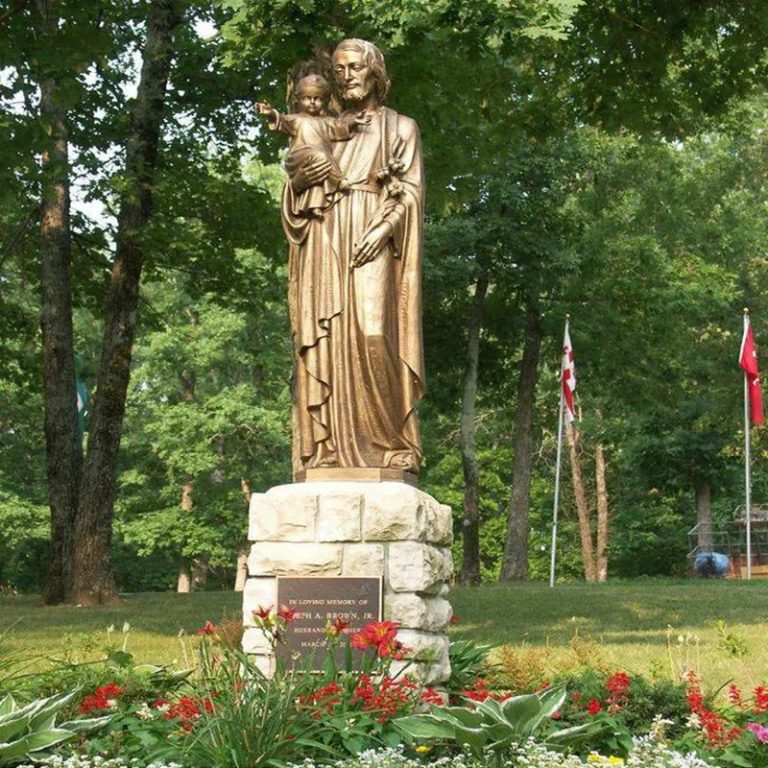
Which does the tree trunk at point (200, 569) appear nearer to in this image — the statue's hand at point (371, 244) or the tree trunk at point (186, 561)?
the tree trunk at point (186, 561)

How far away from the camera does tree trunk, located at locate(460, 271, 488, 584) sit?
24.3 meters

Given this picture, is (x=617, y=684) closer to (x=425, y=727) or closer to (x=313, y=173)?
(x=425, y=727)

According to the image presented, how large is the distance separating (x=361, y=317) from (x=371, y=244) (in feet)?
1.47

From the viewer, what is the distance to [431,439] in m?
37.1

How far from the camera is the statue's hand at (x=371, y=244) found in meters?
8.37

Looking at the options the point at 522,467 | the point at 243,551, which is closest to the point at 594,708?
the point at 522,467

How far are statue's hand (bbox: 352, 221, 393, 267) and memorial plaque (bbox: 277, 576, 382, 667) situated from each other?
193 cm

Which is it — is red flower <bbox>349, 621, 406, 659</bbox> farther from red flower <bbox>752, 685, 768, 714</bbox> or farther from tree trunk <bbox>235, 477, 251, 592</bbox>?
tree trunk <bbox>235, 477, 251, 592</bbox>

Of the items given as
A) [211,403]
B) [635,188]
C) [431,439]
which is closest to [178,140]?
[635,188]

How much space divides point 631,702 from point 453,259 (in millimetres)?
17675

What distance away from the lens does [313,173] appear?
8500 millimetres

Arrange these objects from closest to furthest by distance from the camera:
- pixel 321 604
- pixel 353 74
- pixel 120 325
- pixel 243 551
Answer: pixel 321 604
pixel 353 74
pixel 120 325
pixel 243 551

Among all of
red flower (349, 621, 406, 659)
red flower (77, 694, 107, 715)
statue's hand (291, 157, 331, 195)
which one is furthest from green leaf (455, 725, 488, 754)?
statue's hand (291, 157, 331, 195)

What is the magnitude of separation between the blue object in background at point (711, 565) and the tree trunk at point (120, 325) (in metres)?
17.0
